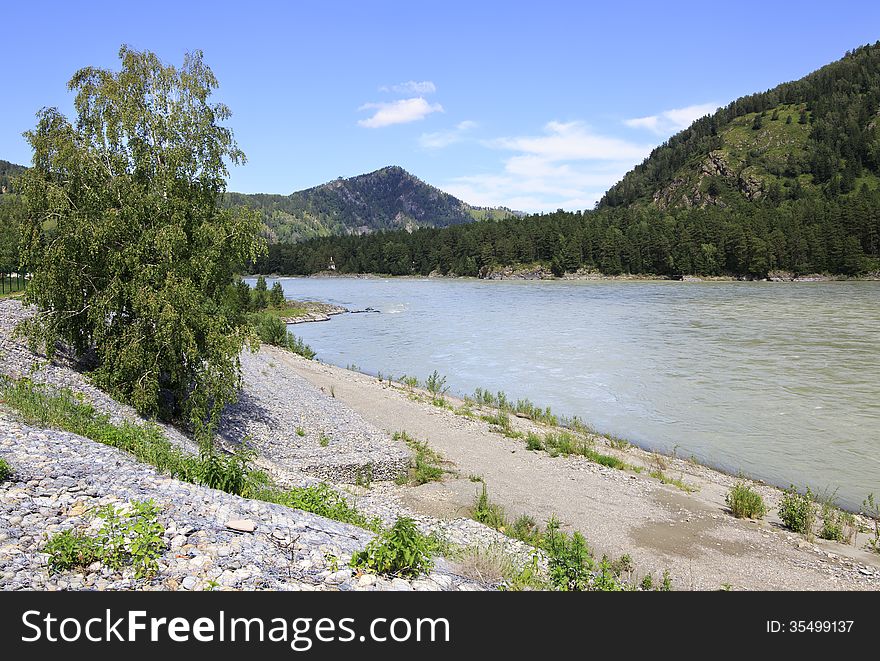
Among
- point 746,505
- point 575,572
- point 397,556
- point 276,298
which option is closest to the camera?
point 397,556

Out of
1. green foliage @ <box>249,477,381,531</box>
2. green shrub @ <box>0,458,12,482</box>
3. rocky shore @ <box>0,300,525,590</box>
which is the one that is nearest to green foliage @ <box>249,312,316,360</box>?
rocky shore @ <box>0,300,525,590</box>

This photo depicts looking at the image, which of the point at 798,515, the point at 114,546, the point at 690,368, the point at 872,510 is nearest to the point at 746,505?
the point at 798,515

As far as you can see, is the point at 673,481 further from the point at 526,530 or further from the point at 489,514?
the point at 489,514

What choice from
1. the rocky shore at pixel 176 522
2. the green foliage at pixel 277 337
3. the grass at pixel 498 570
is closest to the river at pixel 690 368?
the green foliage at pixel 277 337

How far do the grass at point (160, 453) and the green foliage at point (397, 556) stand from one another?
2.94 meters

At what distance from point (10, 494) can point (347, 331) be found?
53.7 meters

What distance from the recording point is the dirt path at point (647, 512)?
12219 mm

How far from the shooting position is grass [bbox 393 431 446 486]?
17.4 metres

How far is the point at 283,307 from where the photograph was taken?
7800cm

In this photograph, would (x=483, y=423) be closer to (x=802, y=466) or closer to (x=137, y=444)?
(x=802, y=466)

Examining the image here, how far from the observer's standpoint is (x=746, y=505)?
50.3 ft

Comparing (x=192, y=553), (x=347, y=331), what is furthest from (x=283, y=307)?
(x=192, y=553)

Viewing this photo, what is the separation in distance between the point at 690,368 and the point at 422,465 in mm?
24333

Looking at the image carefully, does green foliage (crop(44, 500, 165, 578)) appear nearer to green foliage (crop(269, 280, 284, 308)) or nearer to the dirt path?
Result: the dirt path
